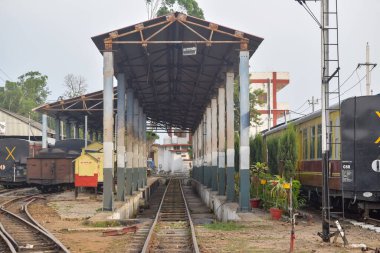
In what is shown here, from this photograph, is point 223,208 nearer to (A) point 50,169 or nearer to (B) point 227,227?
(B) point 227,227

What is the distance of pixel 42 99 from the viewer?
92250 mm

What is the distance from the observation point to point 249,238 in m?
11.2

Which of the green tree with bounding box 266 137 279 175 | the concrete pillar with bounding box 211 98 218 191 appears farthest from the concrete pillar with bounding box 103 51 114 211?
the concrete pillar with bounding box 211 98 218 191

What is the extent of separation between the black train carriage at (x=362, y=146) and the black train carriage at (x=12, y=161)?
21418 mm

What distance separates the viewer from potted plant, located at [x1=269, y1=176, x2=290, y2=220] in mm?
14453

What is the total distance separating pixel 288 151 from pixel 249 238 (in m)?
5.57

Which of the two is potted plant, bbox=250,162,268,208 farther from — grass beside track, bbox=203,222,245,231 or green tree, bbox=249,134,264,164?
grass beside track, bbox=203,222,245,231

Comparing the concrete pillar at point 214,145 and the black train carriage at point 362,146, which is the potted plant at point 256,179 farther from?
the black train carriage at point 362,146

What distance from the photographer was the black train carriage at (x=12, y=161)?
3008 cm

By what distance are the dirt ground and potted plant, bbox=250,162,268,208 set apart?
368 centimetres

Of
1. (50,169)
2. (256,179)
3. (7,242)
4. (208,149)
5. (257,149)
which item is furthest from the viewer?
(208,149)

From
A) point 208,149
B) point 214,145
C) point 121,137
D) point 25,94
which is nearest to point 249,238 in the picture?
point 121,137

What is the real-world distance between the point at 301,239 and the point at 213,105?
15464 mm

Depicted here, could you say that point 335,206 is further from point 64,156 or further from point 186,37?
point 64,156
